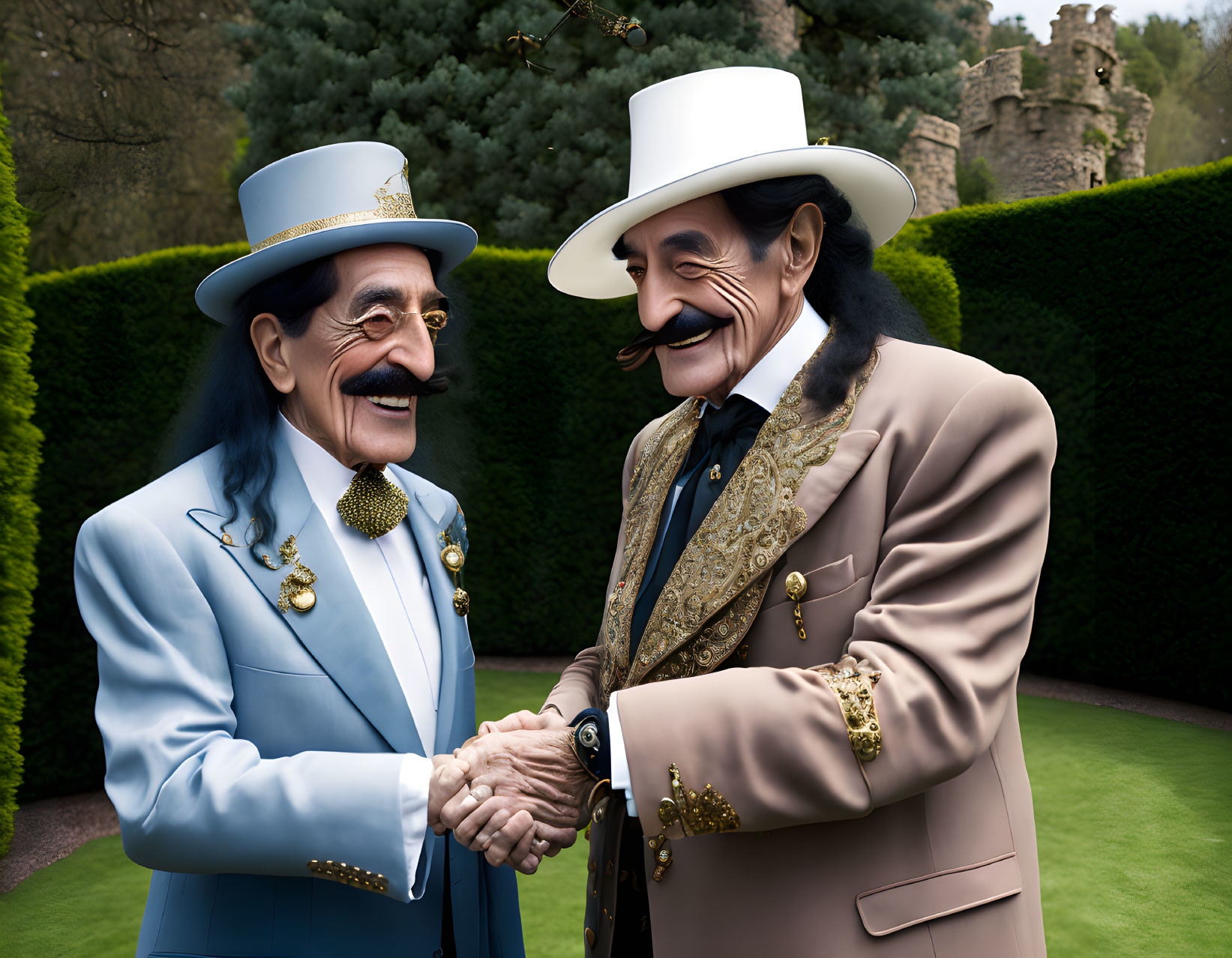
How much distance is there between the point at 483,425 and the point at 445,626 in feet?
18.8

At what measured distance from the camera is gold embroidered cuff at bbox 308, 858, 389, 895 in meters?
1.66

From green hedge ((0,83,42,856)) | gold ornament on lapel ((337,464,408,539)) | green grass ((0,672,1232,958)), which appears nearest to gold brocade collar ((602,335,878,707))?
gold ornament on lapel ((337,464,408,539))

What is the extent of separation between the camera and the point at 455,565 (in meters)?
2.29

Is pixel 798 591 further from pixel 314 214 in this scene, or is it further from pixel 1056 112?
pixel 1056 112

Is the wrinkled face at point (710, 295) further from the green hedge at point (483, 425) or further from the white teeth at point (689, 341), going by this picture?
the green hedge at point (483, 425)

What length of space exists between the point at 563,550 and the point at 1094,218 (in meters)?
5.19

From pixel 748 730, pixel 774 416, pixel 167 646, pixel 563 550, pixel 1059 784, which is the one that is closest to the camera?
pixel 748 730

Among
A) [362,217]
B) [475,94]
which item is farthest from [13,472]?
[475,94]

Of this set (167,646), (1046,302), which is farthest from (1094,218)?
(167,646)

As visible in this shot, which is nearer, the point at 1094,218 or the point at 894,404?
the point at 894,404

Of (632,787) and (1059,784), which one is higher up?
(632,787)

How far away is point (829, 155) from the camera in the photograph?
2.01 meters

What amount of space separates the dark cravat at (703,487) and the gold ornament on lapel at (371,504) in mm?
623

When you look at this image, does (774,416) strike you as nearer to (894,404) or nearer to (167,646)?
(894,404)
